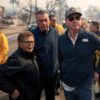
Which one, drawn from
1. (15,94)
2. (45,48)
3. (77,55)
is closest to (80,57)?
(77,55)

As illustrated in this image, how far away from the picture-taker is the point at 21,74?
4.44 meters

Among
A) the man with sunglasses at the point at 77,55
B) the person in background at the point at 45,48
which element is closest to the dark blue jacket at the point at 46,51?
the person in background at the point at 45,48

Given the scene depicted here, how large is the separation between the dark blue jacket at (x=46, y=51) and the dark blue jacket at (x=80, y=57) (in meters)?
0.90

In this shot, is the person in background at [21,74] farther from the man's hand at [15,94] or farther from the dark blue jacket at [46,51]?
the dark blue jacket at [46,51]

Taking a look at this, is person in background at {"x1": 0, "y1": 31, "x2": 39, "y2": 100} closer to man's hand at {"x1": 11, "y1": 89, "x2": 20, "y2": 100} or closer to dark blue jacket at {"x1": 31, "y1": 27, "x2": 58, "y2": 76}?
man's hand at {"x1": 11, "y1": 89, "x2": 20, "y2": 100}

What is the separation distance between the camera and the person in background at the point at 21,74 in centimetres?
434

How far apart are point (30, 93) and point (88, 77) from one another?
817mm

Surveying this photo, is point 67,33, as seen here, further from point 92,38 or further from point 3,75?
point 3,75

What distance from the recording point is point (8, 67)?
4.34 m

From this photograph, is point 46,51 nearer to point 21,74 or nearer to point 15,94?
point 21,74

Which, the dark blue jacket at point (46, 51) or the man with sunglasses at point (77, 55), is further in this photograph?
the dark blue jacket at point (46, 51)

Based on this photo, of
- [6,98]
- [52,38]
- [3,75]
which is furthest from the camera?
[6,98]

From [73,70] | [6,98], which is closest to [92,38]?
[73,70]

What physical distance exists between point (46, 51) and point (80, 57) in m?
1.11
